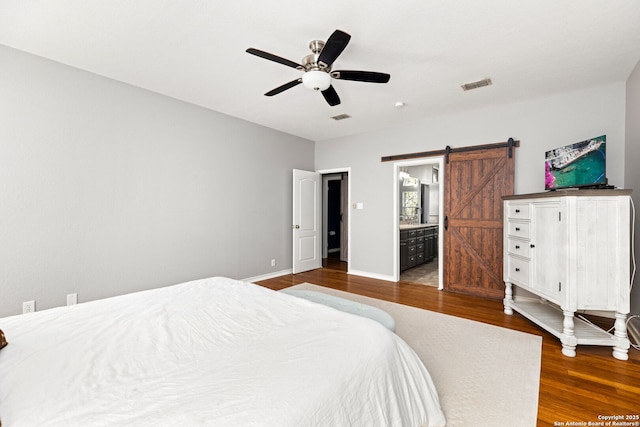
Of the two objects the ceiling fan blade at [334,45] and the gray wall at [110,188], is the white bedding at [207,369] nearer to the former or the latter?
the gray wall at [110,188]

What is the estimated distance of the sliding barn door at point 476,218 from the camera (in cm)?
400

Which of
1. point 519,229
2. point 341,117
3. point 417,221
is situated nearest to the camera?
Answer: point 519,229

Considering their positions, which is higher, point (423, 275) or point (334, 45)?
point (334, 45)

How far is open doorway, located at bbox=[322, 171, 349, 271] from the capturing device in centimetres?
706

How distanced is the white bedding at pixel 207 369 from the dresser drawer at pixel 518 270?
223 cm

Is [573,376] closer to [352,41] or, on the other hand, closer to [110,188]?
[352,41]

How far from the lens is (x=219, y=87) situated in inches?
136

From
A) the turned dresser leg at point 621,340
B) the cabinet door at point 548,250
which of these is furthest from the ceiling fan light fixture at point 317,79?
the turned dresser leg at point 621,340

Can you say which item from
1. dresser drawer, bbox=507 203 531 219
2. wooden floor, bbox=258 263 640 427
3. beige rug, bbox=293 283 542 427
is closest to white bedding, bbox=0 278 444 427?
beige rug, bbox=293 283 542 427

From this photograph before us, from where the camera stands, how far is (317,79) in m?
2.39

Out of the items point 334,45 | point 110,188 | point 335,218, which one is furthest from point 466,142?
point 110,188

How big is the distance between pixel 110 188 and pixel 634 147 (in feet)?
18.7

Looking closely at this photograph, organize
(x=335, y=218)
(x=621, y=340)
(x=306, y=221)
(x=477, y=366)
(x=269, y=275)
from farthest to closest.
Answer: (x=335, y=218), (x=306, y=221), (x=269, y=275), (x=621, y=340), (x=477, y=366)

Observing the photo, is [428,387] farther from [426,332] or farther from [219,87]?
[219,87]
